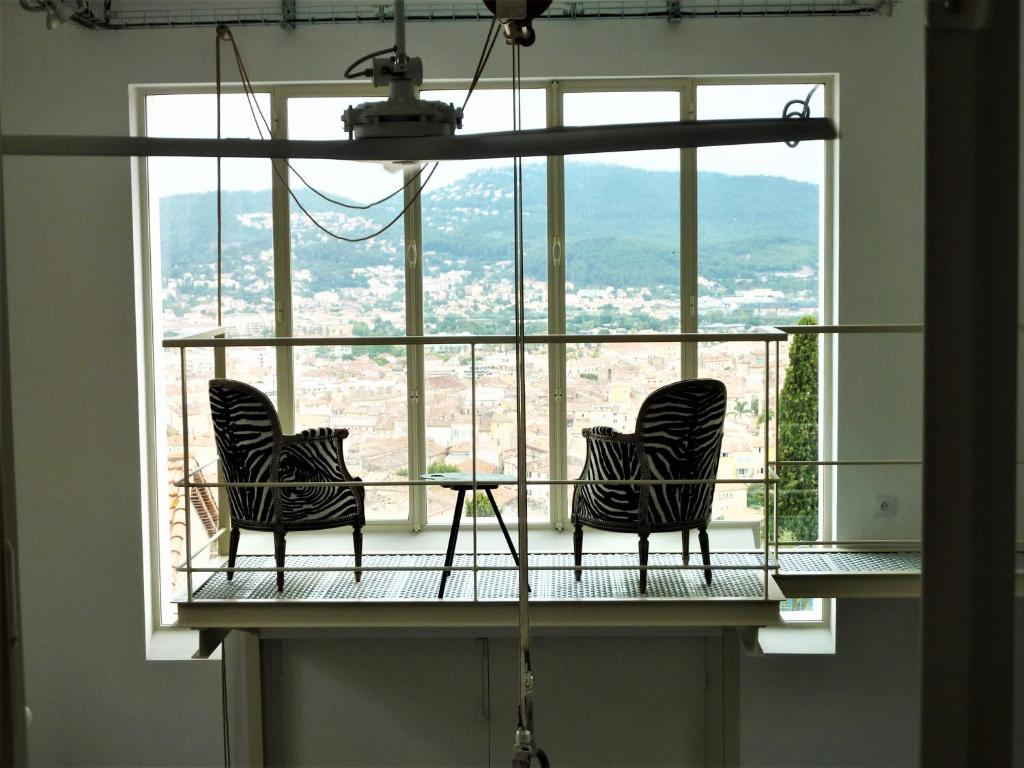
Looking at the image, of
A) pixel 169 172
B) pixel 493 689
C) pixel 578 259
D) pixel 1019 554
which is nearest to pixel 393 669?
pixel 493 689

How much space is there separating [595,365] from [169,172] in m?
2.46

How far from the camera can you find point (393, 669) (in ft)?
17.9

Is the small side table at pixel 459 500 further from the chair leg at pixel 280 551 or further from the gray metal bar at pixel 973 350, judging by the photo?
the gray metal bar at pixel 973 350

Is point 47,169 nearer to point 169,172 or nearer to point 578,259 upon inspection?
point 169,172

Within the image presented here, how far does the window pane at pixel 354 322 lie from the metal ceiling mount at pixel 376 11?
21.6 inches

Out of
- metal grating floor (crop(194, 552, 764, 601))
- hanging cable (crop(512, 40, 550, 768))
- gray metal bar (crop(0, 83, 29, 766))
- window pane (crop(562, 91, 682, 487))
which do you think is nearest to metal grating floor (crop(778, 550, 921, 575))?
metal grating floor (crop(194, 552, 764, 601))

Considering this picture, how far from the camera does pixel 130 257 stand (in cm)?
557

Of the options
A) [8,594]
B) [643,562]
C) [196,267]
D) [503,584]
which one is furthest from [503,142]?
[196,267]

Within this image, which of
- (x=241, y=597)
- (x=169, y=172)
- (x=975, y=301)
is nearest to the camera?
(x=975, y=301)

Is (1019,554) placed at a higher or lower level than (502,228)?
lower

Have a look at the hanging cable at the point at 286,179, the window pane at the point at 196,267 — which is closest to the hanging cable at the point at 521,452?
the hanging cable at the point at 286,179

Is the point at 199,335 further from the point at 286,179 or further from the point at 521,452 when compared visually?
the point at 521,452

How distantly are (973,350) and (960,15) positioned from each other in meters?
0.17

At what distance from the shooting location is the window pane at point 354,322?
5.79 metres
